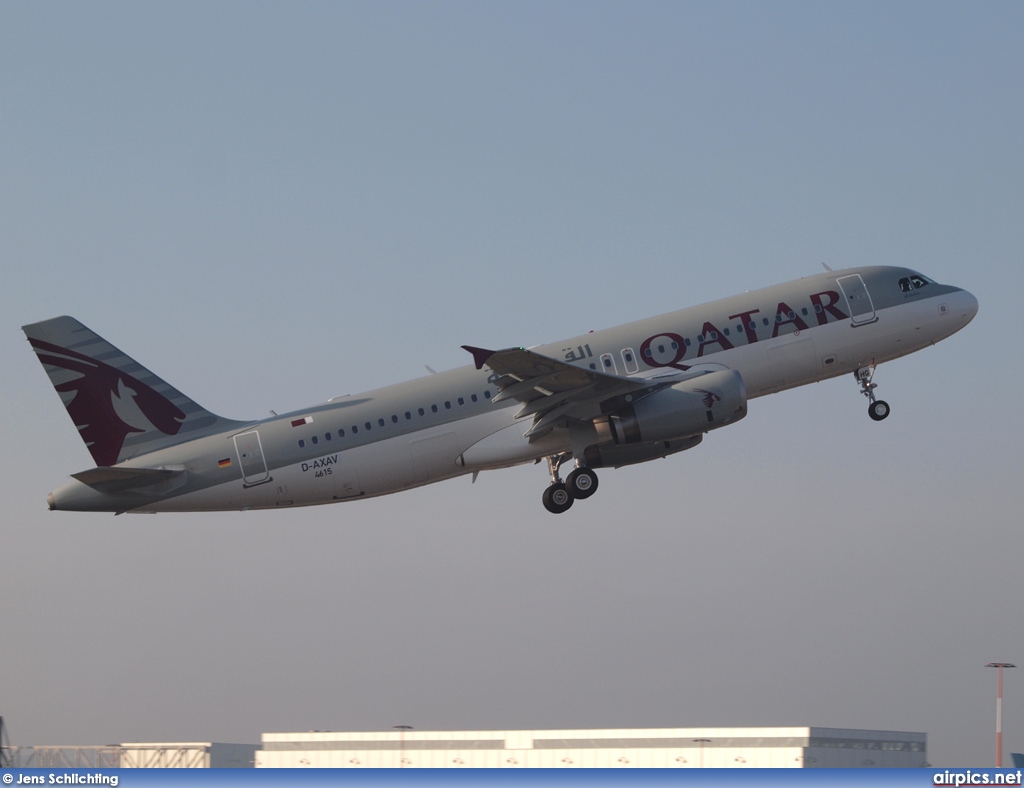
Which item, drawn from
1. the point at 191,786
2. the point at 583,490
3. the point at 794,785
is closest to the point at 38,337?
the point at 583,490

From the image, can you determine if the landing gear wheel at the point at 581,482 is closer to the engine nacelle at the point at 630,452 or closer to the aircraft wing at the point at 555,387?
the engine nacelle at the point at 630,452

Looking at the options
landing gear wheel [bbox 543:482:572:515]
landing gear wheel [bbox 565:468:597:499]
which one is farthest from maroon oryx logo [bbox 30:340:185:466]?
landing gear wheel [bbox 565:468:597:499]

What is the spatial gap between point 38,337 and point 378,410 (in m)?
13.2

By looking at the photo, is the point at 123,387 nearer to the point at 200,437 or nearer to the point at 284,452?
the point at 200,437

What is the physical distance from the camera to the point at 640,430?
4981 cm

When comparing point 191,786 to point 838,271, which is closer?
point 191,786

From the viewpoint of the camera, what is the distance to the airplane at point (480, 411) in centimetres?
4994

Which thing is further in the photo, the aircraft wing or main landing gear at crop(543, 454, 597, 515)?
main landing gear at crop(543, 454, 597, 515)

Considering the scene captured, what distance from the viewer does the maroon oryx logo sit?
51938 mm

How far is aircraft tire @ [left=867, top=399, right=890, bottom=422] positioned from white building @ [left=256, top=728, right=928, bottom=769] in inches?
476

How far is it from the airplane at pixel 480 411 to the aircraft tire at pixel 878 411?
2113 millimetres

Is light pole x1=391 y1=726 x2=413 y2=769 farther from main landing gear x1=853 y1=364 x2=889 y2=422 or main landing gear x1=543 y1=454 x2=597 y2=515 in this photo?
main landing gear x1=853 y1=364 x2=889 y2=422

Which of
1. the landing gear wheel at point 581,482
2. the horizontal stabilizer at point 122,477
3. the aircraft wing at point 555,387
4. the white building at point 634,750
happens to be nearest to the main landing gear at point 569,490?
the landing gear wheel at point 581,482

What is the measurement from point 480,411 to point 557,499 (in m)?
4.77
